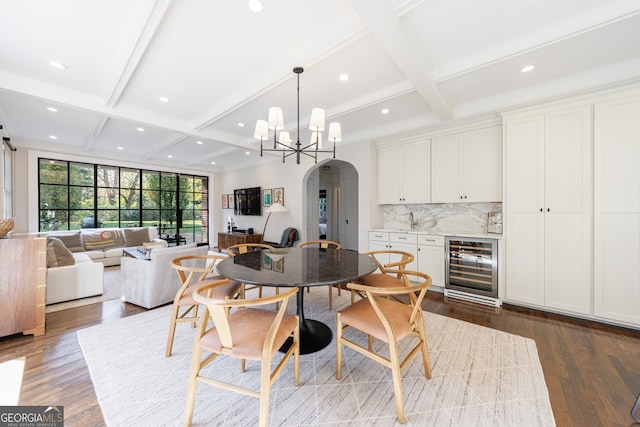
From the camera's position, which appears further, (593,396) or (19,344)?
(19,344)

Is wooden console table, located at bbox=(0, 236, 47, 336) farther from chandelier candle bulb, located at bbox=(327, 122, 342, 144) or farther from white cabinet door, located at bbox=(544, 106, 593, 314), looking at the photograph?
white cabinet door, located at bbox=(544, 106, 593, 314)

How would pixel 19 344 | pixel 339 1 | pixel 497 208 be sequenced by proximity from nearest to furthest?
pixel 339 1 → pixel 19 344 → pixel 497 208

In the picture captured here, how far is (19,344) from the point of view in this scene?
7.54 feet

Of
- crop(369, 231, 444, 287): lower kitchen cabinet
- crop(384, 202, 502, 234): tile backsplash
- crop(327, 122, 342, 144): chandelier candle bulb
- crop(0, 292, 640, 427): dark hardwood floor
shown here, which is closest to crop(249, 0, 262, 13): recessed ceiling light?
crop(327, 122, 342, 144): chandelier candle bulb

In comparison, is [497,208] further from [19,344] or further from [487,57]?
[19,344]

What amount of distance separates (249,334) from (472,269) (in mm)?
3250

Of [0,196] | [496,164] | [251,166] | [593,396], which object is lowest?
[593,396]

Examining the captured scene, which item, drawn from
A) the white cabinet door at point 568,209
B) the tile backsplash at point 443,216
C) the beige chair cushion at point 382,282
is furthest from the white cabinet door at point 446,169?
the beige chair cushion at point 382,282

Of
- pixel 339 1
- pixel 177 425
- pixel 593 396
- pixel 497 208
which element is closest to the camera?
pixel 177 425

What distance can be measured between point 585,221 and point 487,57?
215cm

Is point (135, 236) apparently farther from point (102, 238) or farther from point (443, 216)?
point (443, 216)

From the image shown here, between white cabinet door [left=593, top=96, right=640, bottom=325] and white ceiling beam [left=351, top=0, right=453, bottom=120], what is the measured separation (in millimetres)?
1759

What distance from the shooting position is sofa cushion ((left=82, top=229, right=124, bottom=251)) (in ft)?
18.2

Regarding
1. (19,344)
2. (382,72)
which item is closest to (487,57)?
(382,72)
